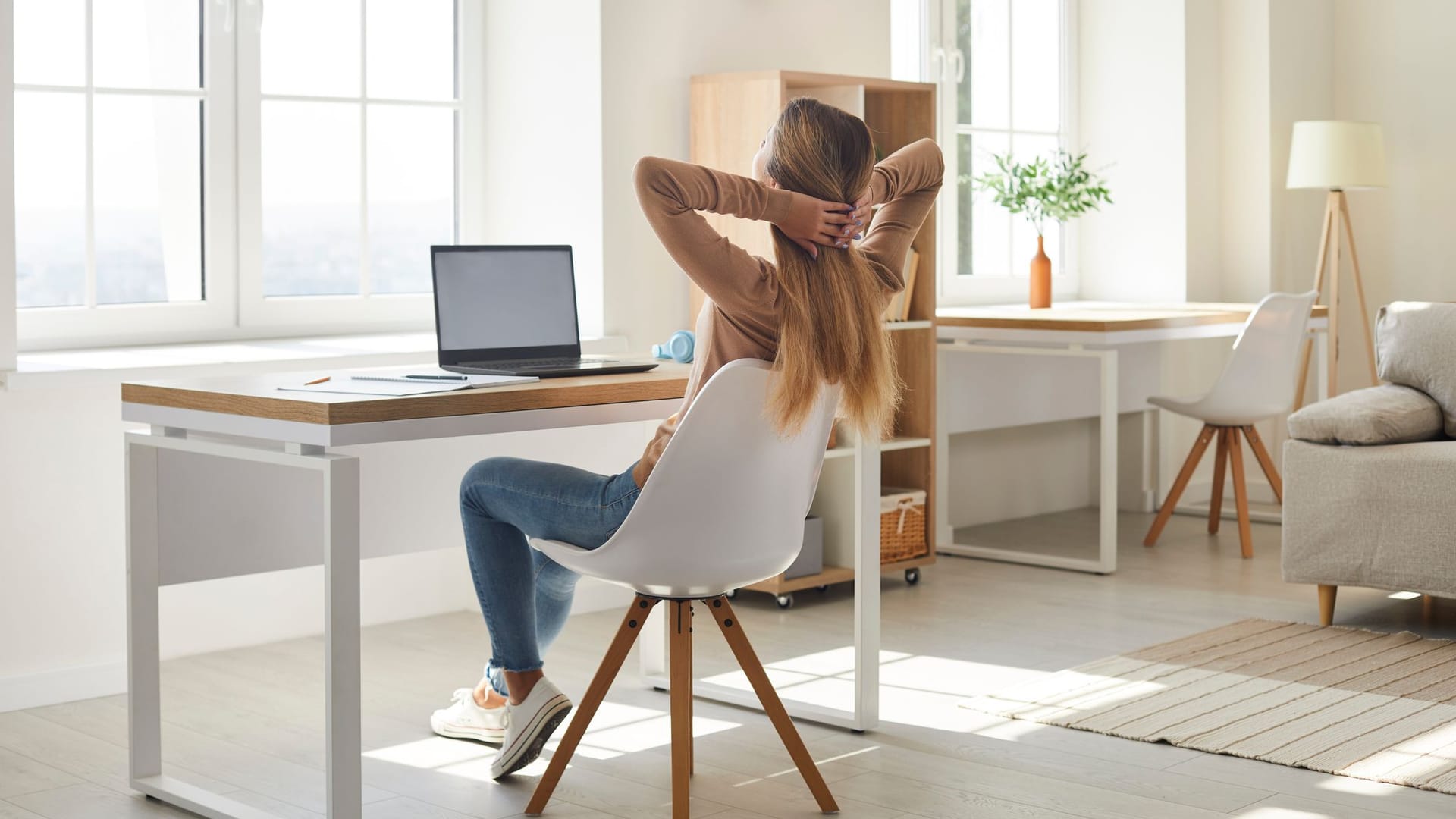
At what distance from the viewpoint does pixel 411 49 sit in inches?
171

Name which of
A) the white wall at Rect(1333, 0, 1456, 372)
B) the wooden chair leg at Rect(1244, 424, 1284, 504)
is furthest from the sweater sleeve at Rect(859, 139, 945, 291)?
the white wall at Rect(1333, 0, 1456, 372)

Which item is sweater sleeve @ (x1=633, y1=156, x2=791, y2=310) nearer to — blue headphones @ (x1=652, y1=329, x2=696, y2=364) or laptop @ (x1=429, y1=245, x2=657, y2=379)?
laptop @ (x1=429, y1=245, x2=657, y2=379)

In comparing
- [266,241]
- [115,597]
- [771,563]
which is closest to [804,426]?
[771,563]

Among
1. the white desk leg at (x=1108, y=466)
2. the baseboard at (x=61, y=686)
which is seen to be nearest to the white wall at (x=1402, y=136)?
the white desk leg at (x=1108, y=466)

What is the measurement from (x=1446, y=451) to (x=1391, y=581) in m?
0.33

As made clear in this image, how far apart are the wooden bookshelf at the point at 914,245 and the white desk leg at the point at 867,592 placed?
0.83 m

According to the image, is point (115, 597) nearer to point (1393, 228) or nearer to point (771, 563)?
point (771, 563)

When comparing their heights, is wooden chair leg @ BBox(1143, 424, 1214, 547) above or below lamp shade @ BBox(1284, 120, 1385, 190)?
below

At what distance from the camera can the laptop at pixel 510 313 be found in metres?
2.78

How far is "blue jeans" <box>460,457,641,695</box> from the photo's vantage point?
2.48m

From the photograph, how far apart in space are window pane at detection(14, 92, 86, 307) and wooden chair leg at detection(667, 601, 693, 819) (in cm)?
192

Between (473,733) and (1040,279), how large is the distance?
2.95 metres

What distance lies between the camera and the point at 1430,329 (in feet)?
13.5

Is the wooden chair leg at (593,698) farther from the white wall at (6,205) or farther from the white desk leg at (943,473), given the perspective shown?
the white desk leg at (943,473)
